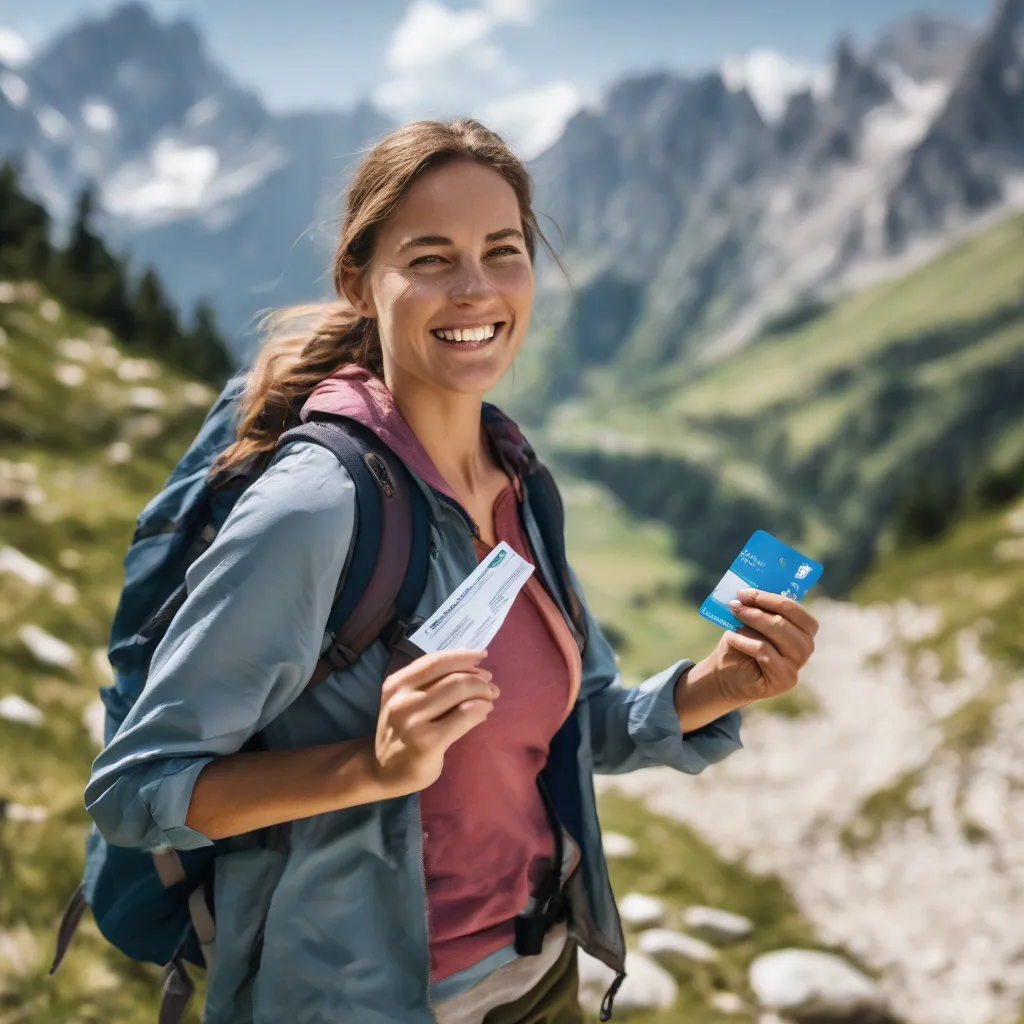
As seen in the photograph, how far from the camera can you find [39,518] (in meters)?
9.14

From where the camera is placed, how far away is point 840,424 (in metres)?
122

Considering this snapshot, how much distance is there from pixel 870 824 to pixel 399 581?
10.2 m

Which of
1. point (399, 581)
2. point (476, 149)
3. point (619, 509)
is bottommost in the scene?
point (619, 509)

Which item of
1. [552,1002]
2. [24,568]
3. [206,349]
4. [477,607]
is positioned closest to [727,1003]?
[552,1002]

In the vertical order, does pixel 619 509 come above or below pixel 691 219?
below

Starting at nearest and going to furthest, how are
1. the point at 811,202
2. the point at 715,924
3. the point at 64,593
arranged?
1. the point at 715,924
2. the point at 64,593
3. the point at 811,202

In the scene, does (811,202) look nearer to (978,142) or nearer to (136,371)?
(978,142)

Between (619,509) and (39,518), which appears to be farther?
(619,509)

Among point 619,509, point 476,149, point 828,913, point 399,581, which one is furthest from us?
point 619,509

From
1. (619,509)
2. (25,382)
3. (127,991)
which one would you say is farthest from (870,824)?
(619,509)

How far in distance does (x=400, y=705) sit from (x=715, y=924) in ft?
18.3

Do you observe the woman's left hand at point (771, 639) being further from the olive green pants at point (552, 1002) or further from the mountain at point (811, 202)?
the mountain at point (811, 202)

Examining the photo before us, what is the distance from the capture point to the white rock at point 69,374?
618 inches

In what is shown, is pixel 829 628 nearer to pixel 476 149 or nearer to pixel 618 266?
pixel 476 149
